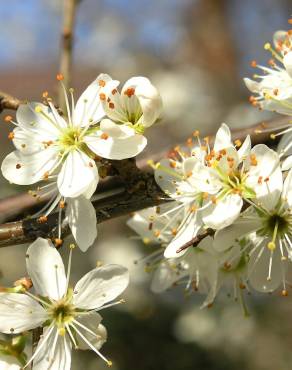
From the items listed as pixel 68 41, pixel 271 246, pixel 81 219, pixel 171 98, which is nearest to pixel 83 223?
pixel 81 219

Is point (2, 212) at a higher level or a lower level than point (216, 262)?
higher

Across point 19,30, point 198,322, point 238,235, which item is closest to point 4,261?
point 198,322

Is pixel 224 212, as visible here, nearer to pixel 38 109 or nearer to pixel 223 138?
pixel 223 138

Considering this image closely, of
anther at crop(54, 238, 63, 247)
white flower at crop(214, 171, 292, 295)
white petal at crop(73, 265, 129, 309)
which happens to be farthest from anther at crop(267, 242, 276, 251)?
anther at crop(54, 238, 63, 247)

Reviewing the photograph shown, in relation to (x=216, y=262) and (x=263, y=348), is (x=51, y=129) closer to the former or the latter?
(x=216, y=262)

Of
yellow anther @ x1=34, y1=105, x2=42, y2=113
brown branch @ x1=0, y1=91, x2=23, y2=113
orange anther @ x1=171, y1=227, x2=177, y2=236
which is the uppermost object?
brown branch @ x1=0, y1=91, x2=23, y2=113

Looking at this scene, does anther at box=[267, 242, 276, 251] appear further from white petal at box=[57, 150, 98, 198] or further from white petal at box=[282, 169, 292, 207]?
white petal at box=[57, 150, 98, 198]
